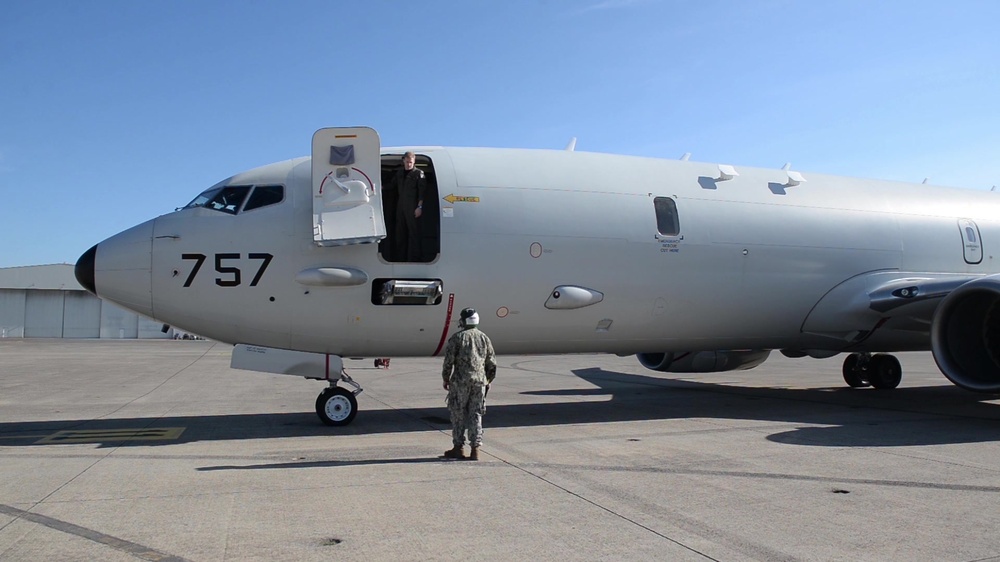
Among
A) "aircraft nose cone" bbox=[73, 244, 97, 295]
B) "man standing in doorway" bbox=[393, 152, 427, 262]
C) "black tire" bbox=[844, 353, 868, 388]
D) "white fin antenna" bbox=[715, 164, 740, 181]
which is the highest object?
"white fin antenna" bbox=[715, 164, 740, 181]

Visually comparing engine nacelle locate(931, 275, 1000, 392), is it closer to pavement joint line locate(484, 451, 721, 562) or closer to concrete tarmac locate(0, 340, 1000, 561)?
concrete tarmac locate(0, 340, 1000, 561)

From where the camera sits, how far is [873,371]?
1666cm

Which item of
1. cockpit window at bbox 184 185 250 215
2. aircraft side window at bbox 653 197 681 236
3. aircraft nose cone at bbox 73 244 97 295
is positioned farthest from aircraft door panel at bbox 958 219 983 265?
aircraft nose cone at bbox 73 244 97 295

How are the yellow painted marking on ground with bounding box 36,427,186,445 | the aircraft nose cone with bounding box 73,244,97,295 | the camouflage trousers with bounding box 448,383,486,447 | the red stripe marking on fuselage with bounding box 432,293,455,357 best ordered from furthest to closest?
the red stripe marking on fuselage with bounding box 432,293,455,357 < the aircraft nose cone with bounding box 73,244,97,295 < the yellow painted marking on ground with bounding box 36,427,186,445 < the camouflage trousers with bounding box 448,383,486,447

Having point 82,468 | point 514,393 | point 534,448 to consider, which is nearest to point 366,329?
point 534,448

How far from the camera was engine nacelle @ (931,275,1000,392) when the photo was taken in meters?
10.6

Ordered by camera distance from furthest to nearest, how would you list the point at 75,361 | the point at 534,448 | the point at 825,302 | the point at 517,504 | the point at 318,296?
the point at 75,361 < the point at 825,302 < the point at 318,296 < the point at 534,448 < the point at 517,504

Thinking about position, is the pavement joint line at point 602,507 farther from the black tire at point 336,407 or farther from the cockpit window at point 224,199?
the cockpit window at point 224,199

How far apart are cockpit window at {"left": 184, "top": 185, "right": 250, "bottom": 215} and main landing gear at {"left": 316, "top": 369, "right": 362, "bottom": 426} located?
108 inches

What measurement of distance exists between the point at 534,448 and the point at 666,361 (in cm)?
655

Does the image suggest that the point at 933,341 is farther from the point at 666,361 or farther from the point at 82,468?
the point at 82,468

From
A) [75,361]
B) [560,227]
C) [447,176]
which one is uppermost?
[447,176]

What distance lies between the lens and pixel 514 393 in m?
16.1

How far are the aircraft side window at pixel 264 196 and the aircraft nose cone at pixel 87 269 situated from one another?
2070 mm
